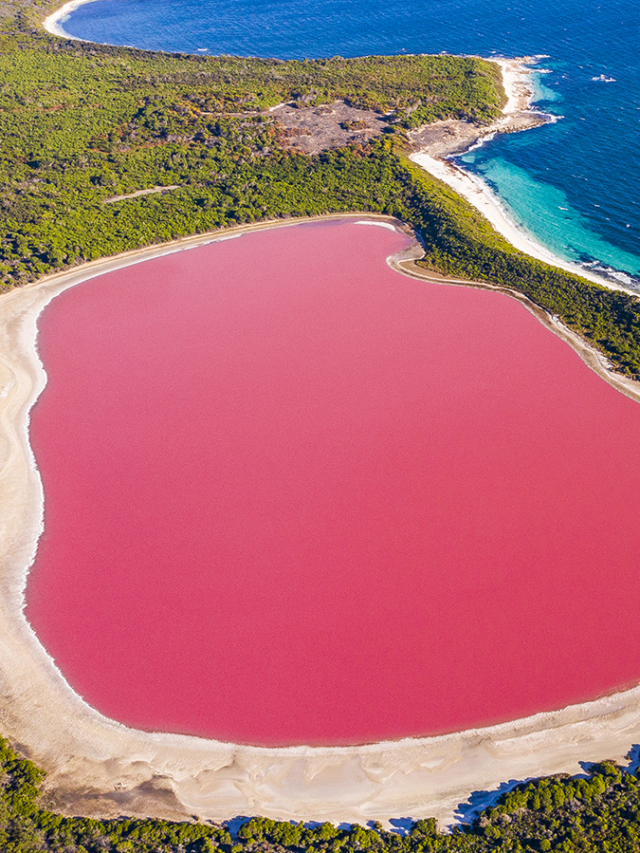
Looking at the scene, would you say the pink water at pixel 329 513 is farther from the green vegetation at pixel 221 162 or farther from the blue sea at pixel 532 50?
the blue sea at pixel 532 50

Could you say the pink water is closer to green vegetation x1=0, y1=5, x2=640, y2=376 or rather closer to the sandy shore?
green vegetation x1=0, y1=5, x2=640, y2=376

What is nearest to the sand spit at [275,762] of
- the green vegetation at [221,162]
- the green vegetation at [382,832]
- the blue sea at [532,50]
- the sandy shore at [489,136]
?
the green vegetation at [382,832]

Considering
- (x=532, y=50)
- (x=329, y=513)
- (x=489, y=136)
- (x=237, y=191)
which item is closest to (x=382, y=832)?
(x=329, y=513)

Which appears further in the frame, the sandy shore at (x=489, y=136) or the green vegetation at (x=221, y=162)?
the sandy shore at (x=489, y=136)

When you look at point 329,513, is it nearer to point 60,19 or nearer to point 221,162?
point 221,162

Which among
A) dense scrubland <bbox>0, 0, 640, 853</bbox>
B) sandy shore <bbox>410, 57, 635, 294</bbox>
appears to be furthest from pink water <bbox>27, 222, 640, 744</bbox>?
sandy shore <bbox>410, 57, 635, 294</bbox>

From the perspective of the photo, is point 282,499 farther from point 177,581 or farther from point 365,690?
point 365,690

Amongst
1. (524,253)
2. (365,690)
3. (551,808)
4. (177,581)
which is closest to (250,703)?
(365,690)
